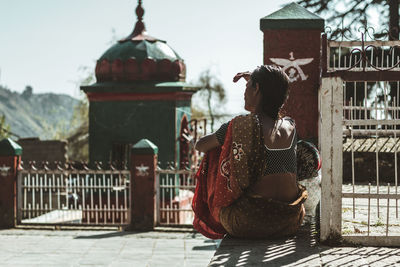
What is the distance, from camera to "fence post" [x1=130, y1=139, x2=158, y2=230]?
12.0 m

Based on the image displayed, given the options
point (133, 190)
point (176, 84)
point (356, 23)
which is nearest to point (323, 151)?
point (133, 190)

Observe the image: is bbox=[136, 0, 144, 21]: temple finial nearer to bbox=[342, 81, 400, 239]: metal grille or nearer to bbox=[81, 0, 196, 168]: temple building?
bbox=[81, 0, 196, 168]: temple building

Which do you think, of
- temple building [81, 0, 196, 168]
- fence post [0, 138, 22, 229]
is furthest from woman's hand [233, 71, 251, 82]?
temple building [81, 0, 196, 168]

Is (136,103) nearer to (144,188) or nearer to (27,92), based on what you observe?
(144,188)

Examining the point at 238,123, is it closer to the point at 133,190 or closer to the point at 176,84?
the point at 133,190

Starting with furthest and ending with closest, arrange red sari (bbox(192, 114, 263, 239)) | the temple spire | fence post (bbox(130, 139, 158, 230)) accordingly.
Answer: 1. the temple spire
2. fence post (bbox(130, 139, 158, 230))
3. red sari (bbox(192, 114, 263, 239))

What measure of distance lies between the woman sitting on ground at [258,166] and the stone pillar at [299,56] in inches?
75.9

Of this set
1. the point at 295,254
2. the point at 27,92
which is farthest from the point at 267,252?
the point at 27,92

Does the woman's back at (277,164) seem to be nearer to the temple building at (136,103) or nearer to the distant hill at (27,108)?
the temple building at (136,103)

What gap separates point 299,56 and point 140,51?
33.0ft

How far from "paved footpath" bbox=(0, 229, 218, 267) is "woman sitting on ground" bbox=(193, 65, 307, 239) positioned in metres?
4.27

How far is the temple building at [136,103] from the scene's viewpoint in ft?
50.6

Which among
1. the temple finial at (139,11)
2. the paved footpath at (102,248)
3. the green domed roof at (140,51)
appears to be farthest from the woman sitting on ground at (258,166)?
the temple finial at (139,11)

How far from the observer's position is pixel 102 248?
9.96 metres
